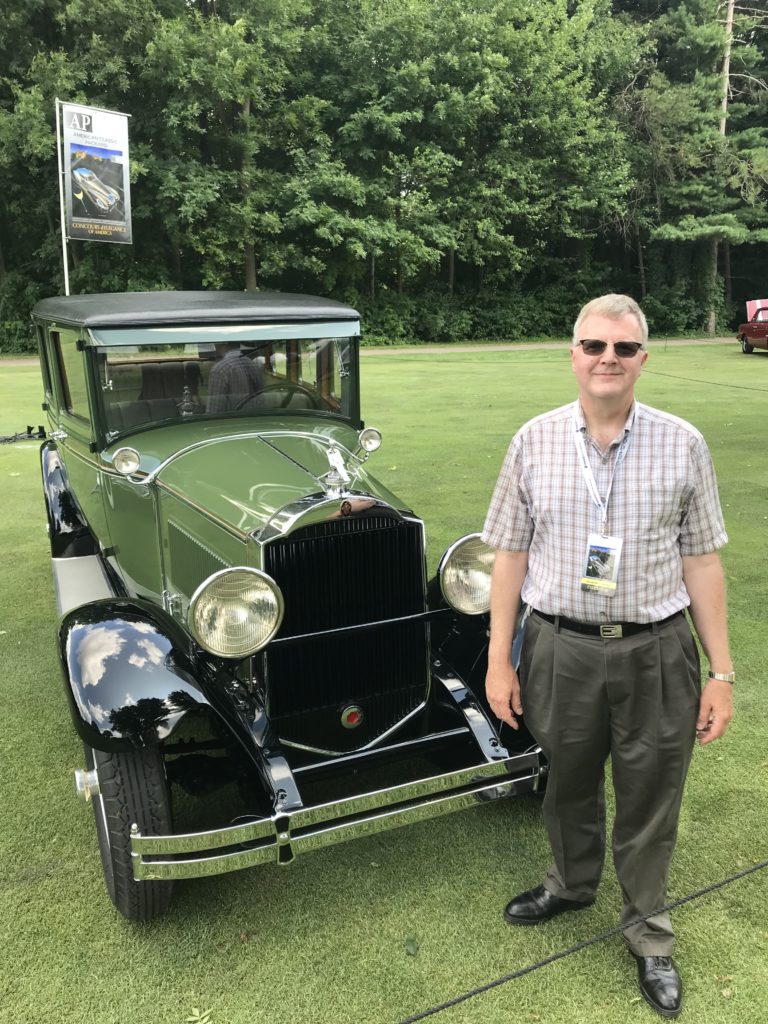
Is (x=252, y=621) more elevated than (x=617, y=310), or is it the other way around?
(x=617, y=310)

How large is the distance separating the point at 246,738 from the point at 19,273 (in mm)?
28633

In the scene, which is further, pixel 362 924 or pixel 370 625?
pixel 370 625

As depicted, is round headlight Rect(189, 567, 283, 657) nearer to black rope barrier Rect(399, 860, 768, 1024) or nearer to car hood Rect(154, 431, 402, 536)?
car hood Rect(154, 431, 402, 536)

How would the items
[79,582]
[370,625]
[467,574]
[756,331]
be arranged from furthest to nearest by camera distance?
[756,331] → [79,582] → [467,574] → [370,625]

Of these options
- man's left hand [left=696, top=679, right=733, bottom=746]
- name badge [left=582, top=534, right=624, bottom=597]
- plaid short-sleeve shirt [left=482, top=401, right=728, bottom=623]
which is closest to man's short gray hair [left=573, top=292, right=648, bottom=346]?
plaid short-sleeve shirt [left=482, top=401, right=728, bottom=623]

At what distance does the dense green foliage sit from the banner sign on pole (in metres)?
6.41

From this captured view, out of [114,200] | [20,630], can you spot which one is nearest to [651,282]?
[114,200]

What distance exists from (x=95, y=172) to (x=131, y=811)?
18.1 metres

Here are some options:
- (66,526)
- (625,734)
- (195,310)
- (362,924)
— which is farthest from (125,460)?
(625,734)

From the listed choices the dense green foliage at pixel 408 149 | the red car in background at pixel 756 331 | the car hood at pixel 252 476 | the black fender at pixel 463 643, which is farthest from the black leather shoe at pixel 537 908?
the dense green foliage at pixel 408 149

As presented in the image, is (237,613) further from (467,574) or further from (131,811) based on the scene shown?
(467,574)

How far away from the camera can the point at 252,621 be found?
8.27 feet

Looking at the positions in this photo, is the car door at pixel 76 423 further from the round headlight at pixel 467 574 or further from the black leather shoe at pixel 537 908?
the black leather shoe at pixel 537 908

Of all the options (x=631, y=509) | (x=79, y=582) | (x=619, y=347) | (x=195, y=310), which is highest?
(x=195, y=310)
